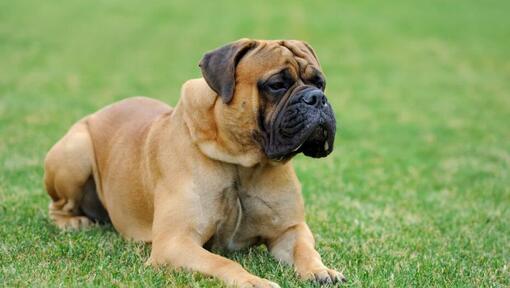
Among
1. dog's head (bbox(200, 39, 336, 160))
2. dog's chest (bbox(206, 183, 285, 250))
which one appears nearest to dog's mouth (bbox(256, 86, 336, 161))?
dog's head (bbox(200, 39, 336, 160))

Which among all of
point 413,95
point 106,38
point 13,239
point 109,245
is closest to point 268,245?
point 109,245

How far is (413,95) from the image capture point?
16609 mm

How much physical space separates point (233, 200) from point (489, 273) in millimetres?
1757

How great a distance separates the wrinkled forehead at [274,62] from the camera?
5016 millimetres

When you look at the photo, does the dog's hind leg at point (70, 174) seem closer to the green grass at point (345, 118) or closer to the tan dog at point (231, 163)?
the green grass at point (345, 118)

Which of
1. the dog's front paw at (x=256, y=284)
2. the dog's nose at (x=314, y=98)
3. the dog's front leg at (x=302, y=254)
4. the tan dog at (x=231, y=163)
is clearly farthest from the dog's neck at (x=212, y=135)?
the dog's front paw at (x=256, y=284)

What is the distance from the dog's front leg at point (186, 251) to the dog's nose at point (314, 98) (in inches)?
40.0

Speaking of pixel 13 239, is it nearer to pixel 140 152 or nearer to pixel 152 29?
pixel 140 152

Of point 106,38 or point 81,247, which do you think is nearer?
point 81,247

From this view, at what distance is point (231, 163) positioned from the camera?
17.3ft

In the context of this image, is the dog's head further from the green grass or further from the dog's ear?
the green grass

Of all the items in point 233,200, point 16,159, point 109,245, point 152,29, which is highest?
point 233,200

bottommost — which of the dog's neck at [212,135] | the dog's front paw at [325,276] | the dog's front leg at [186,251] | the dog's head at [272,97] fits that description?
the dog's front paw at [325,276]

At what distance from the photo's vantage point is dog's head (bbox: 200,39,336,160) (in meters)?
4.88
